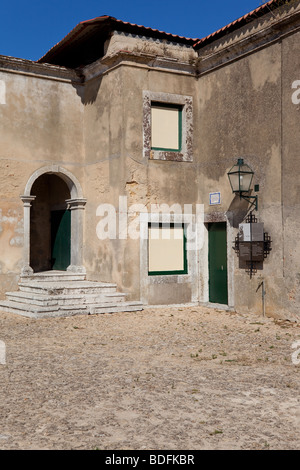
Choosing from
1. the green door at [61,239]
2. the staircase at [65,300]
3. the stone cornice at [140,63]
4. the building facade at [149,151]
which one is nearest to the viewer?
the staircase at [65,300]

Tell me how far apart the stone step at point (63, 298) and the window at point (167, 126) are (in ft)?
10.8

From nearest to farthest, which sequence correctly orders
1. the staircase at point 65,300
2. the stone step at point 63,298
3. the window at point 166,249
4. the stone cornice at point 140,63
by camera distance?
the staircase at point 65,300, the stone step at point 63,298, the stone cornice at point 140,63, the window at point 166,249

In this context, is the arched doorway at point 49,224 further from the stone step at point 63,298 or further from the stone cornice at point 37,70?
the stone cornice at point 37,70

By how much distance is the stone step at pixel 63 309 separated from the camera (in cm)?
1026

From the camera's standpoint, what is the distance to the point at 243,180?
10.7 metres

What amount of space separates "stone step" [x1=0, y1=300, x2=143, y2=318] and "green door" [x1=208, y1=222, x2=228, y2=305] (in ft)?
5.99

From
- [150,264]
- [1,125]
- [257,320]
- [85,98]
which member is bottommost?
[257,320]

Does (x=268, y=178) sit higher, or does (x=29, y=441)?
(x=268, y=178)

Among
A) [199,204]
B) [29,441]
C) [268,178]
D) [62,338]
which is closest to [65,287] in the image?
[62,338]

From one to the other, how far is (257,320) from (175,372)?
4.33 metres

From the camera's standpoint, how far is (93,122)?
13000mm

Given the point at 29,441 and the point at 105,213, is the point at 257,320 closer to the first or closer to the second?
the point at 105,213

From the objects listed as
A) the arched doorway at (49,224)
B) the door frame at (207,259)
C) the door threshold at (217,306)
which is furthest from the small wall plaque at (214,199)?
the arched doorway at (49,224)

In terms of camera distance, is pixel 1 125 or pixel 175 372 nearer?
pixel 175 372
